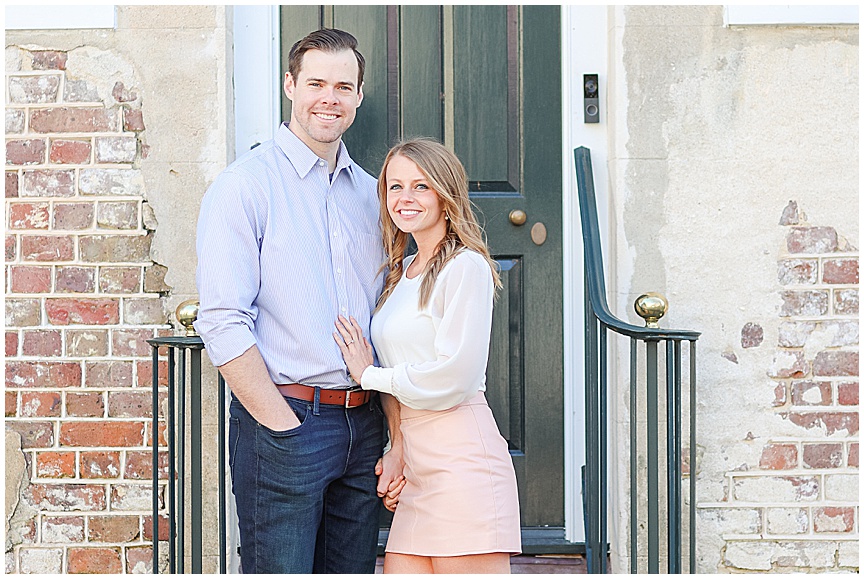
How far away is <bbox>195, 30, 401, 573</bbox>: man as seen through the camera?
218cm

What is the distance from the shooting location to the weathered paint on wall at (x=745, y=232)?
294 cm

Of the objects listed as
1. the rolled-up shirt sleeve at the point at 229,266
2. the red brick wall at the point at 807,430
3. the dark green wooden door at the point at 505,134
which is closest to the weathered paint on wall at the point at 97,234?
the dark green wooden door at the point at 505,134

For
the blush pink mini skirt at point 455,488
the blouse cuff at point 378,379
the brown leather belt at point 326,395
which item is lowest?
the blush pink mini skirt at point 455,488

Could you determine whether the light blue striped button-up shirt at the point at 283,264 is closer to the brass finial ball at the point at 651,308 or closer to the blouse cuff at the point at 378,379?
the blouse cuff at the point at 378,379

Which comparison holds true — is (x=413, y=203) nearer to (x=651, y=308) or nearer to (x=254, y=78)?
(x=651, y=308)

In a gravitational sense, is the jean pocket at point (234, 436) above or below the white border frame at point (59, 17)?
below

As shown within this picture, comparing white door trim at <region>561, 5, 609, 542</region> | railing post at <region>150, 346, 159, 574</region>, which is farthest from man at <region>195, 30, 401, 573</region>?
white door trim at <region>561, 5, 609, 542</region>

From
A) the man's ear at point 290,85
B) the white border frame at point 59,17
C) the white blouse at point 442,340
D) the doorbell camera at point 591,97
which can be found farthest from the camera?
the doorbell camera at point 591,97

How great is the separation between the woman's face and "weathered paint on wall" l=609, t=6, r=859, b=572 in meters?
0.89

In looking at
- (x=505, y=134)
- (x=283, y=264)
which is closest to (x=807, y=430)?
(x=505, y=134)

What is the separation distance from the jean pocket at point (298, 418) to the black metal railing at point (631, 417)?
880 millimetres

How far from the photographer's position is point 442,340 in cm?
215

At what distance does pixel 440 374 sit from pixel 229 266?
1.83 ft

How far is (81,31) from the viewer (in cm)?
291
